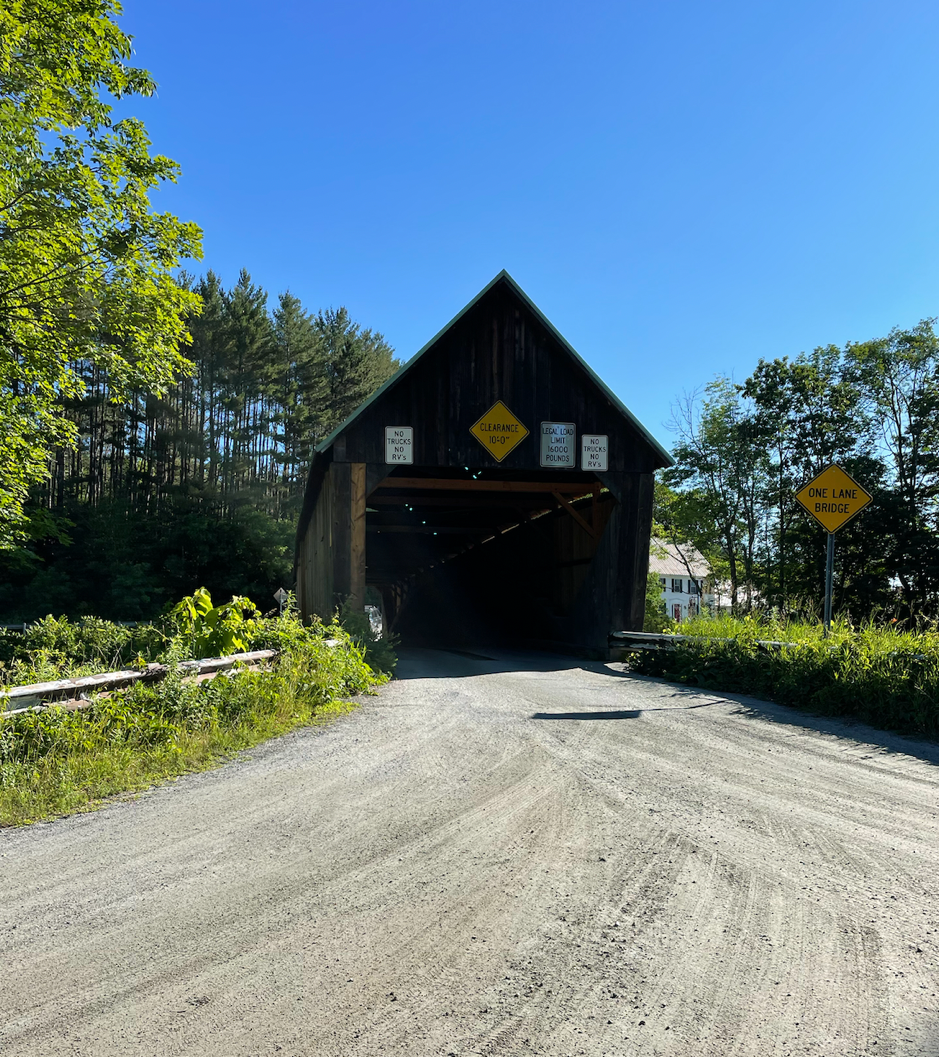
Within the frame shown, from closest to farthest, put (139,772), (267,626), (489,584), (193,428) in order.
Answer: (139,772) < (267,626) < (489,584) < (193,428)

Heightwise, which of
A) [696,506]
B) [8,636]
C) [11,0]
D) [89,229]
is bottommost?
[8,636]

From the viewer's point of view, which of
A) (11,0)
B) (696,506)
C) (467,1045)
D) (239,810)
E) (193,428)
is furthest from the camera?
(193,428)

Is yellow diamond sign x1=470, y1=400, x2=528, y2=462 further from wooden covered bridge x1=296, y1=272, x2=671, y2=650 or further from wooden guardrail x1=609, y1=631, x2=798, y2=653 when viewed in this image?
wooden guardrail x1=609, y1=631, x2=798, y2=653

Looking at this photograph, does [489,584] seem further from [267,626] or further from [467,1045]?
[467,1045]

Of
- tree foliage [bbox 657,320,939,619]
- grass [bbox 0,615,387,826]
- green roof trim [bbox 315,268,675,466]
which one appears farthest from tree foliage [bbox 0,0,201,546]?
tree foliage [bbox 657,320,939,619]

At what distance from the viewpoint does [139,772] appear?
5.71m

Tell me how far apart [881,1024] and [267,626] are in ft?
26.2

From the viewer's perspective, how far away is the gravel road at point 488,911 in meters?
2.45

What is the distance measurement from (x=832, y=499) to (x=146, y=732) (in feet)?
28.7

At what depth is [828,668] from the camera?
8.82 metres

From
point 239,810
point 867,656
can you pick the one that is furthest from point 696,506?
point 239,810

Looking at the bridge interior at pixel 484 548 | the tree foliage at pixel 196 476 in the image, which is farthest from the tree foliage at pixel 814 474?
the tree foliage at pixel 196 476

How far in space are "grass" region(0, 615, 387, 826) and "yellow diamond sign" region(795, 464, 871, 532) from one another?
655 centimetres

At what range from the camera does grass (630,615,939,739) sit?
7.56 metres
